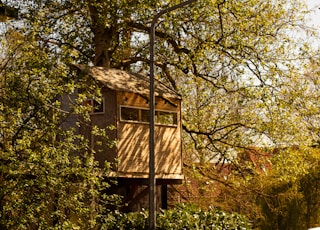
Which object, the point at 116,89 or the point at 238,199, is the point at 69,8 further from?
the point at 238,199

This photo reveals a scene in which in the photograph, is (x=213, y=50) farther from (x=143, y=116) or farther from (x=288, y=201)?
(x=288, y=201)

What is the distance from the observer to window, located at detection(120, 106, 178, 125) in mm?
25953

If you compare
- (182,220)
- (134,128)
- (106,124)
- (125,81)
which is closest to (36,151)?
(106,124)

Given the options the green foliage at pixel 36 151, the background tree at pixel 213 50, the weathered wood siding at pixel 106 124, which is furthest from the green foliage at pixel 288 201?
the green foliage at pixel 36 151

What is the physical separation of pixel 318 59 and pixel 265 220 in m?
11.6

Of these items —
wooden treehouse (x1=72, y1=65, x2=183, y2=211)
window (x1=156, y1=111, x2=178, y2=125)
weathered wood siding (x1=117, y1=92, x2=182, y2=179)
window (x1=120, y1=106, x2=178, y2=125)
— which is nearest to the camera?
wooden treehouse (x1=72, y1=65, x2=183, y2=211)

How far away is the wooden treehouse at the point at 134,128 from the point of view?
83.3 feet

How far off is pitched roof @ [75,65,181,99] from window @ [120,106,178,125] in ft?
1.97

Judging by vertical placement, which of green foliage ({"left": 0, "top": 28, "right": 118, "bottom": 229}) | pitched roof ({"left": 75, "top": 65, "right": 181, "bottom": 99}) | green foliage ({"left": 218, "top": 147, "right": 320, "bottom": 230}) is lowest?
green foliage ({"left": 218, "top": 147, "right": 320, "bottom": 230})

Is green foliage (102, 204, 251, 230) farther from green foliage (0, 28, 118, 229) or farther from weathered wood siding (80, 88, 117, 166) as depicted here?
green foliage (0, 28, 118, 229)

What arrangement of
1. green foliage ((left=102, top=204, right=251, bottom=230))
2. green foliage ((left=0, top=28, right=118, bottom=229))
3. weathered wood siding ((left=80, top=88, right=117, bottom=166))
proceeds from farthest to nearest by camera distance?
weathered wood siding ((left=80, top=88, right=117, bottom=166))
green foliage ((left=102, top=204, right=251, bottom=230))
green foliage ((left=0, top=28, right=118, bottom=229))

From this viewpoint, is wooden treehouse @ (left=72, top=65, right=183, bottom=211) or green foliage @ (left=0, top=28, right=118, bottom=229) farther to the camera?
wooden treehouse @ (left=72, top=65, right=183, bottom=211)

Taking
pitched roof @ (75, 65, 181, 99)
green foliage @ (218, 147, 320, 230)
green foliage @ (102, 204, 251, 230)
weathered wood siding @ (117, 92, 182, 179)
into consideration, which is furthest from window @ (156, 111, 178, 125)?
green foliage @ (218, 147, 320, 230)

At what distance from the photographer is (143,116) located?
2664 centimetres
